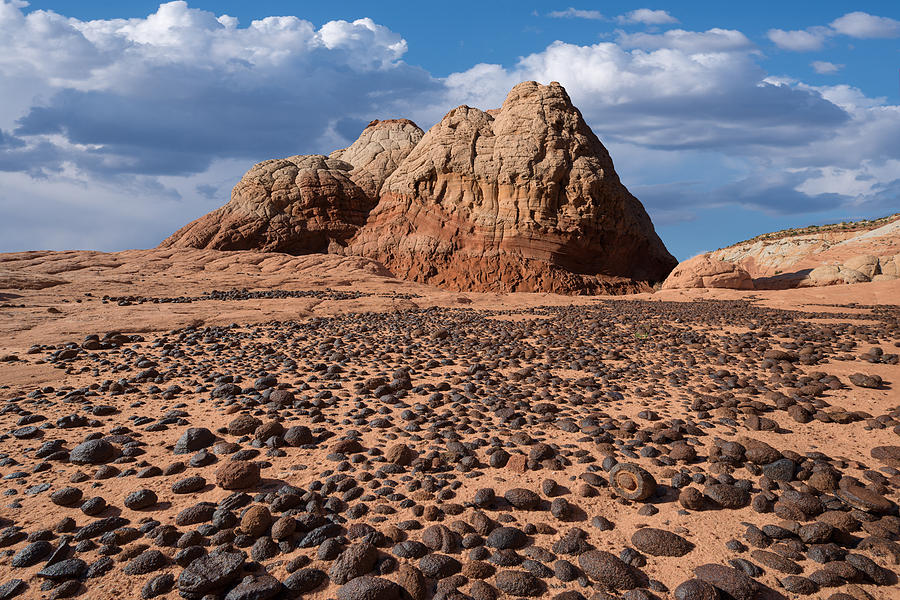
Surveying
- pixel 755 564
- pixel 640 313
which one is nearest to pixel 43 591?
pixel 755 564

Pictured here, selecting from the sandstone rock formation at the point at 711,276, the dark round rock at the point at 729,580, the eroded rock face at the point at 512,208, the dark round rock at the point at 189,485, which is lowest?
the dark round rock at the point at 729,580

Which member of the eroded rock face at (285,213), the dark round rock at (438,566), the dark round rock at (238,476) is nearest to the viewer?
the dark round rock at (438,566)

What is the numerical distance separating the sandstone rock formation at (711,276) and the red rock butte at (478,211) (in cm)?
496

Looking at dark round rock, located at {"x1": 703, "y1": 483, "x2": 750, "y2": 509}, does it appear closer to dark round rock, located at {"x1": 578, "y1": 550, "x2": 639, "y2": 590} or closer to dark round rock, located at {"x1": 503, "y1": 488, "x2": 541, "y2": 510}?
dark round rock, located at {"x1": 578, "y1": 550, "x2": 639, "y2": 590}

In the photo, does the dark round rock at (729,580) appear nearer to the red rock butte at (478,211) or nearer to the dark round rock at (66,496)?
the dark round rock at (66,496)

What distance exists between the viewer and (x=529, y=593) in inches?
108

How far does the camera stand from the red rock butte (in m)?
24.9

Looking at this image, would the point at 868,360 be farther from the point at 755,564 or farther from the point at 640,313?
the point at 755,564

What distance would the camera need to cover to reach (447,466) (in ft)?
13.4

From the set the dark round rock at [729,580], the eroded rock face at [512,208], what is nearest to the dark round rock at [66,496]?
the dark round rock at [729,580]

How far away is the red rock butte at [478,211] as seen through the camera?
2491cm

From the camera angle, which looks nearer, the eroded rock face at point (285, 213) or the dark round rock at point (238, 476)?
the dark round rock at point (238, 476)

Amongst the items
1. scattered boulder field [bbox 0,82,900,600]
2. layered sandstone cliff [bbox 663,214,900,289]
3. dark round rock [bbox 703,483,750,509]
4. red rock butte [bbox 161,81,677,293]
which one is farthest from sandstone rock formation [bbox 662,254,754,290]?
dark round rock [bbox 703,483,750,509]

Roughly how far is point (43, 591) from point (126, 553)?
40cm
